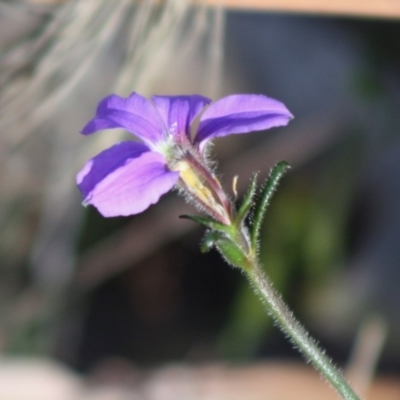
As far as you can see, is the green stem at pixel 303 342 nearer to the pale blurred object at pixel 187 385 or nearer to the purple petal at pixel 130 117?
the purple petal at pixel 130 117

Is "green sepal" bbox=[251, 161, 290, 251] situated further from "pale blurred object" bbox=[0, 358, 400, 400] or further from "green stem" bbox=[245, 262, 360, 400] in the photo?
"pale blurred object" bbox=[0, 358, 400, 400]

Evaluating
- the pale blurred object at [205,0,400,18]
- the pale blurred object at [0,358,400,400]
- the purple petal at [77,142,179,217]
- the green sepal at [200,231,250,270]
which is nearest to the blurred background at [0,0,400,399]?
the pale blurred object at [0,358,400,400]

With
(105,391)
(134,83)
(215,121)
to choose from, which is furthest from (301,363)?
(215,121)

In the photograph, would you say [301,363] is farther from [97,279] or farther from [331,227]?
[97,279]

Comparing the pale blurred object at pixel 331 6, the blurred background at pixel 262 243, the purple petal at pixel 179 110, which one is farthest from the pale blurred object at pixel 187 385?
the purple petal at pixel 179 110

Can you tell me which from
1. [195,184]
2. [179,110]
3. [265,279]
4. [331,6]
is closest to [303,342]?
[265,279]

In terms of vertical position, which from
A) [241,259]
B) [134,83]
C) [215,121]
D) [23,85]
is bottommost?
[241,259]

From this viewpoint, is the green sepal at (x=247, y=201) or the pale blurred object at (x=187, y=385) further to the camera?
the pale blurred object at (x=187, y=385)
